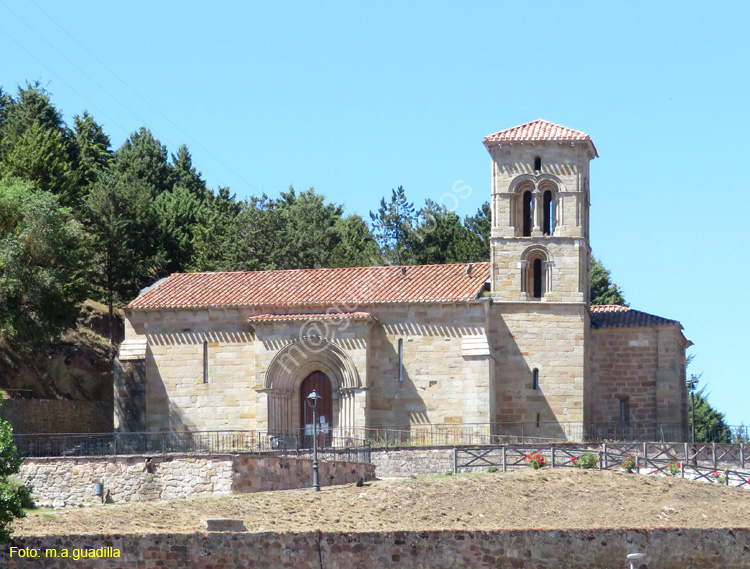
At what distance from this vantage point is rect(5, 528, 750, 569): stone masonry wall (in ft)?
98.1

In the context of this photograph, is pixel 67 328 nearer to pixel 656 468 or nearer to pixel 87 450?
pixel 87 450

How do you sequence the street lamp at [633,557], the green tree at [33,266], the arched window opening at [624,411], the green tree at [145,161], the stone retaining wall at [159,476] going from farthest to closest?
the green tree at [145,161] < the arched window opening at [624,411] < the green tree at [33,266] < the stone retaining wall at [159,476] < the street lamp at [633,557]

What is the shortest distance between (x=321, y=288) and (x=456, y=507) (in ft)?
54.5

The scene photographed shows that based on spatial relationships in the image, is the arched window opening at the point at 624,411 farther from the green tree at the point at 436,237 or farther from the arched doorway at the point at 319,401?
the green tree at the point at 436,237

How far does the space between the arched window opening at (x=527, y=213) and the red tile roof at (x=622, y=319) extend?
4.41 metres

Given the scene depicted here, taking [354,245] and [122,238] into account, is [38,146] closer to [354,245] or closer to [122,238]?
[122,238]

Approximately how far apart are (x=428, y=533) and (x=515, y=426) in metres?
17.8

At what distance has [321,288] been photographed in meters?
52.5

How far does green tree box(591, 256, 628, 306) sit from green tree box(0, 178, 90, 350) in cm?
3349

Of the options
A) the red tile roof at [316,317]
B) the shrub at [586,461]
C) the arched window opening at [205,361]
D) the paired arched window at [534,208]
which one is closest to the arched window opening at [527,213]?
the paired arched window at [534,208]

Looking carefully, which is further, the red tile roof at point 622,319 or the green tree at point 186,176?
the green tree at point 186,176

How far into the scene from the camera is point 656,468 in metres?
43.7

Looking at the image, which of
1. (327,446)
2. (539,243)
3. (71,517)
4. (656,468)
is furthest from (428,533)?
(539,243)

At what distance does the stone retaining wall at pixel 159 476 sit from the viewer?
1518 inches
